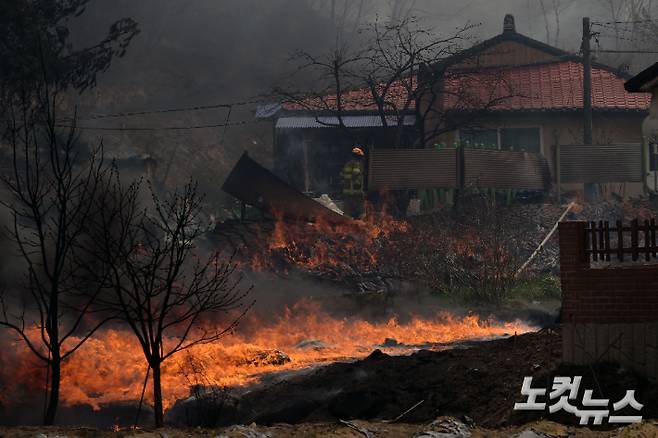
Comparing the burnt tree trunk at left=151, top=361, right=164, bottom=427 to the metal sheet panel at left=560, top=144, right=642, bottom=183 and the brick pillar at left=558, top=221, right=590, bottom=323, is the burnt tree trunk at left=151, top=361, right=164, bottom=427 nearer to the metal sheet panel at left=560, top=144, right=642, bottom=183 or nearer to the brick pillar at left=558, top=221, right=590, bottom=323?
the brick pillar at left=558, top=221, right=590, bottom=323

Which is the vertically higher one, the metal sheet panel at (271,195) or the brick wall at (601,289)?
the metal sheet panel at (271,195)

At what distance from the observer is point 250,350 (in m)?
16.3

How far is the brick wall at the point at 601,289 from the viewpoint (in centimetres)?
992

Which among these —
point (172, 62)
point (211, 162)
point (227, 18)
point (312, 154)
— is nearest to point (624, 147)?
point (312, 154)

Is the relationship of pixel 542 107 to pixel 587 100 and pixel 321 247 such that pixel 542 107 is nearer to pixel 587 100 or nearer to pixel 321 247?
pixel 587 100

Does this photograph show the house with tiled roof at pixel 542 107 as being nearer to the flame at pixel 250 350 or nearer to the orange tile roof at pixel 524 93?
the orange tile roof at pixel 524 93

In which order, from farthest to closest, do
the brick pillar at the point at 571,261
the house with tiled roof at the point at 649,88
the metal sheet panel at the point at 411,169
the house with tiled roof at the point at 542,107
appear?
1. the house with tiled roof at the point at 542,107
2. the metal sheet panel at the point at 411,169
3. the house with tiled roof at the point at 649,88
4. the brick pillar at the point at 571,261

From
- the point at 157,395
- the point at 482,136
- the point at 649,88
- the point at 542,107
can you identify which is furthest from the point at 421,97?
the point at 157,395

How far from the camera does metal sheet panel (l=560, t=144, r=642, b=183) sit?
91.5 ft

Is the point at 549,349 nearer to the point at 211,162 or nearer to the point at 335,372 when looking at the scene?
the point at 335,372

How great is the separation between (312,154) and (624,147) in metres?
11.4

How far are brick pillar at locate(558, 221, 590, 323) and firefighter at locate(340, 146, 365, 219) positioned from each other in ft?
52.9

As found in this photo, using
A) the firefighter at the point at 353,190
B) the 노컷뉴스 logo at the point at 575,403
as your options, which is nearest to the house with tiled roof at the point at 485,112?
the firefighter at the point at 353,190

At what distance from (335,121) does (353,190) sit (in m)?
6.18
